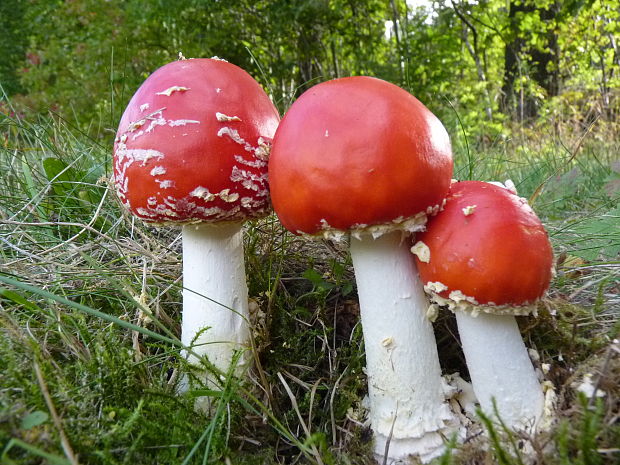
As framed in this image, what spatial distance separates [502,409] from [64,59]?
27.4ft

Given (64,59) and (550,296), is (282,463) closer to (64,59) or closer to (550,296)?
(550,296)

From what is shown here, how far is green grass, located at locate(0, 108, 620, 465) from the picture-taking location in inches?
48.0

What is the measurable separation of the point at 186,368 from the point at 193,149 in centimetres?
79

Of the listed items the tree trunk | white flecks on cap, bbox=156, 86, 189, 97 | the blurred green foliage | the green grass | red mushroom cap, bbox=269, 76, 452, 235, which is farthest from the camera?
the tree trunk

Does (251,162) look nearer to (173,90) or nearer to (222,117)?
(222,117)

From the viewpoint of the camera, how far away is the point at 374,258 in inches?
64.3

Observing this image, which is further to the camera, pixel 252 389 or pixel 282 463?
pixel 252 389

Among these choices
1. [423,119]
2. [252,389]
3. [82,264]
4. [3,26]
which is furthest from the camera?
[3,26]

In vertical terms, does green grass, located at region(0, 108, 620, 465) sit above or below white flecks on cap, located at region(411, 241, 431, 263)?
below

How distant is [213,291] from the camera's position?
1.88 meters

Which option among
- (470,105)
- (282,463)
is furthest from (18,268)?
(470,105)

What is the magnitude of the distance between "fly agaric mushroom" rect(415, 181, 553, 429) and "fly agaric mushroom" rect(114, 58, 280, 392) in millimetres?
685

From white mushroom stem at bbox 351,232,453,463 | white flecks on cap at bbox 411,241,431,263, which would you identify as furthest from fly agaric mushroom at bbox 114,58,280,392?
white flecks on cap at bbox 411,241,431,263

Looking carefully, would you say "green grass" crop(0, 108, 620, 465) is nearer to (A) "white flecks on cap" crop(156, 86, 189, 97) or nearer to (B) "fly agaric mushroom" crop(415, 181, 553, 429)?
(B) "fly agaric mushroom" crop(415, 181, 553, 429)
